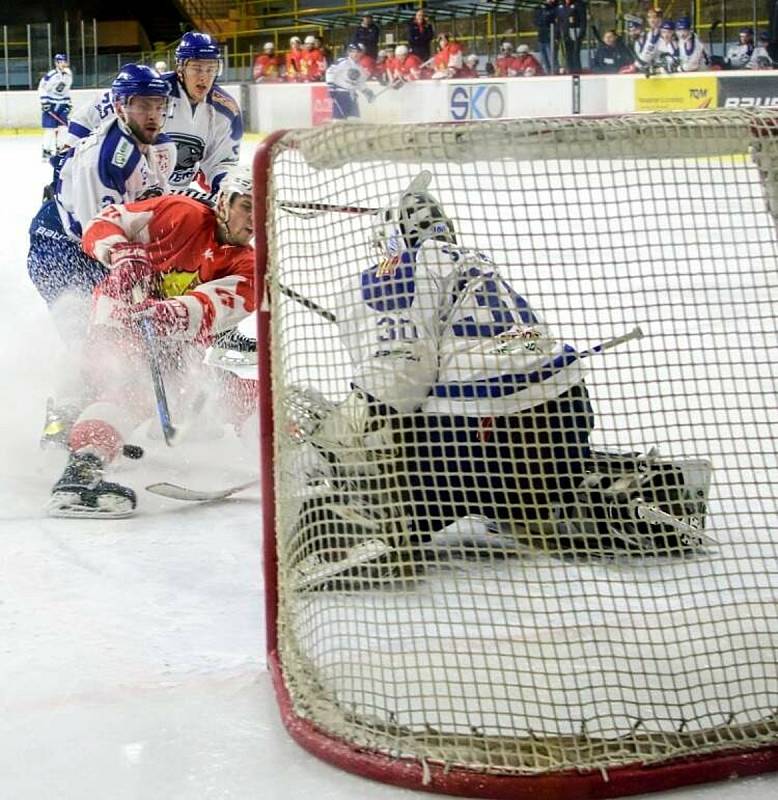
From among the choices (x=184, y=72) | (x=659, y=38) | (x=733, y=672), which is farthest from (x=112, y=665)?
(x=659, y=38)

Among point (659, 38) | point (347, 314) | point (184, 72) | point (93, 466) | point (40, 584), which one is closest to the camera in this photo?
point (347, 314)

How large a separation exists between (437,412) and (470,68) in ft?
36.4

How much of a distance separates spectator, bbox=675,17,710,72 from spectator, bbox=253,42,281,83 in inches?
198

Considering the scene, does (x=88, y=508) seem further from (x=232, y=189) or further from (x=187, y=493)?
(x=232, y=189)

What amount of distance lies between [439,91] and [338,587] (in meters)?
10.5

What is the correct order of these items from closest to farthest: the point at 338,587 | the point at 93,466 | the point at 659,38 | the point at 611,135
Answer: the point at 611,135 → the point at 338,587 → the point at 93,466 → the point at 659,38

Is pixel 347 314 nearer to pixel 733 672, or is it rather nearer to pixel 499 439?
pixel 499 439

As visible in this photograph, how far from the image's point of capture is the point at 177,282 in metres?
3.46

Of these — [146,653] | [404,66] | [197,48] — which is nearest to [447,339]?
[146,653]

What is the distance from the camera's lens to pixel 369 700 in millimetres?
1805

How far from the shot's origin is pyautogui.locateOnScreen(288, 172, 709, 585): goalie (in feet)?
6.38

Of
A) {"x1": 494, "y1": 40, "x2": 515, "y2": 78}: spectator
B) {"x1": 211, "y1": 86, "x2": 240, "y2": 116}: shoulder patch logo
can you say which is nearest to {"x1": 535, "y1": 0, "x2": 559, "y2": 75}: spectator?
{"x1": 494, "y1": 40, "x2": 515, "y2": 78}: spectator

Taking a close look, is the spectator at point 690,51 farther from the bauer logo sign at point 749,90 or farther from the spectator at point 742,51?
the bauer logo sign at point 749,90

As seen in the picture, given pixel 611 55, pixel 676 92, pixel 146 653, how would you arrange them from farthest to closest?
pixel 611 55 < pixel 676 92 < pixel 146 653
